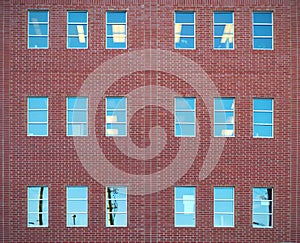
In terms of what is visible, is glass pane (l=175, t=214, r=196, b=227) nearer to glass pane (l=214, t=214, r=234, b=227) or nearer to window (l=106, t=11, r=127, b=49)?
glass pane (l=214, t=214, r=234, b=227)

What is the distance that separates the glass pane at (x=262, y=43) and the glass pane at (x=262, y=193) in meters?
5.69

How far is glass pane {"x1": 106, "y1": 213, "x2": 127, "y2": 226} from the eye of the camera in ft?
51.9

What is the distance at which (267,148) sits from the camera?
52.4 ft

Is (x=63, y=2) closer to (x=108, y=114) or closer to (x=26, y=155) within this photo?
(x=108, y=114)

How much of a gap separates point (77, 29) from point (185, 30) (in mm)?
4392

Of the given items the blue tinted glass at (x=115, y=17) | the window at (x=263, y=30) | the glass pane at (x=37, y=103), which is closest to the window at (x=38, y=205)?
the glass pane at (x=37, y=103)

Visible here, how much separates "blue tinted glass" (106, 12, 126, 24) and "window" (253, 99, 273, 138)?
630 cm

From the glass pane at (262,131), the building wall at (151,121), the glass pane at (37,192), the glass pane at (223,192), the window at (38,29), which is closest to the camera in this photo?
the building wall at (151,121)

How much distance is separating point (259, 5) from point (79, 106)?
8376 millimetres

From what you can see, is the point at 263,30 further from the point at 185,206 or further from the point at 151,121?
the point at 185,206

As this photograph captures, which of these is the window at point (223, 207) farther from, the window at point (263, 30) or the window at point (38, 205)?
the window at point (38, 205)

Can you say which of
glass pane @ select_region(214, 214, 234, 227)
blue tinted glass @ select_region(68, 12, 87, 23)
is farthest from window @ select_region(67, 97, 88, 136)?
glass pane @ select_region(214, 214, 234, 227)

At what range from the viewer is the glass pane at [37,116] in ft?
52.9

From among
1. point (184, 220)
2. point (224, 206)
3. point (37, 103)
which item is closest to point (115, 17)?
point (37, 103)
